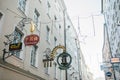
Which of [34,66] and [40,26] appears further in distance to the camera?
[40,26]

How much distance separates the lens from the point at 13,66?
1127 cm

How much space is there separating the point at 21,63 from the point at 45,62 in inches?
172

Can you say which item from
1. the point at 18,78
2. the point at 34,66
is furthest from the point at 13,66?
the point at 34,66

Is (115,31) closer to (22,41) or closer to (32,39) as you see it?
(22,41)

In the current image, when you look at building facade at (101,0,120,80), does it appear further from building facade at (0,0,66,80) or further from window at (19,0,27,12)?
window at (19,0,27,12)

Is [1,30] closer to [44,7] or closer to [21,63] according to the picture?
[21,63]

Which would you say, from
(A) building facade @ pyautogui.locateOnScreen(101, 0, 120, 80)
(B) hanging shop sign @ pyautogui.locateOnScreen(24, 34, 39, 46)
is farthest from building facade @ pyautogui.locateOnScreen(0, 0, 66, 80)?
(A) building facade @ pyautogui.locateOnScreen(101, 0, 120, 80)

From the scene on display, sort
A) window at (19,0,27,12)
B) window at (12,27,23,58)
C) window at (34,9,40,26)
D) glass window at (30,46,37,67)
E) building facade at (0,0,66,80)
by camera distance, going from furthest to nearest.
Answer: window at (34,9,40,26) < glass window at (30,46,37,67) < window at (19,0,27,12) < window at (12,27,23,58) < building facade at (0,0,66,80)

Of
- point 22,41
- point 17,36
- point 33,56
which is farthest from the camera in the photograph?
point 33,56

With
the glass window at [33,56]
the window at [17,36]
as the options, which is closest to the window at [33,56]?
the glass window at [33,56]

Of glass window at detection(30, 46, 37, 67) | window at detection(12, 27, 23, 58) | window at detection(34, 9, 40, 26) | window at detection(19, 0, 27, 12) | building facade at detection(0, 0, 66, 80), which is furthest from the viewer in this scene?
window at detection(34, 9, 40, 26)

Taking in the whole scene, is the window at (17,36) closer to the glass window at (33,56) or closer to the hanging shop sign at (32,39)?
the hanging shop sign at (32,39)

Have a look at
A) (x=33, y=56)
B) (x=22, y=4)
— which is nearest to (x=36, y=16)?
(x=22, y=4)

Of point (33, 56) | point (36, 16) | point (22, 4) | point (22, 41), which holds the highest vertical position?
point (22, 4)
